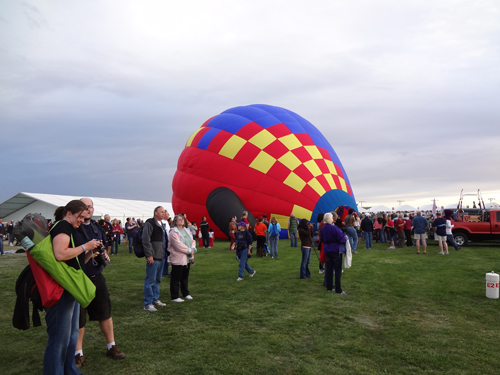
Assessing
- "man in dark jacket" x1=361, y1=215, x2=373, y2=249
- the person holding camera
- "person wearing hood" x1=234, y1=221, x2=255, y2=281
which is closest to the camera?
the person holding camera

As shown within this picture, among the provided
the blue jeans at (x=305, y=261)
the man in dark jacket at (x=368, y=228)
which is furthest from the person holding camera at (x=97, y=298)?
the man in dark jacket at (x=368, y=228)

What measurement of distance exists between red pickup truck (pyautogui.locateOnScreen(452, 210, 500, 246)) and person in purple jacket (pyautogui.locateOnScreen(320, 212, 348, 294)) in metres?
10.8

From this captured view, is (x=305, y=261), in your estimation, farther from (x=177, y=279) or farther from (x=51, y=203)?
(x=51, y=203)

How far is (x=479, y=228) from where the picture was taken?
15.3 meters

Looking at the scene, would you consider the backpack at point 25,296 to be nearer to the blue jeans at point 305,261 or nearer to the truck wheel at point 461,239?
the blue jeans at point 305,261

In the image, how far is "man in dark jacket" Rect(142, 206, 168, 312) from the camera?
→ 19.7 ft

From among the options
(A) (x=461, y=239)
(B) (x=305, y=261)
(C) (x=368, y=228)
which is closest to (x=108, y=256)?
(B) (x=305, y=261)

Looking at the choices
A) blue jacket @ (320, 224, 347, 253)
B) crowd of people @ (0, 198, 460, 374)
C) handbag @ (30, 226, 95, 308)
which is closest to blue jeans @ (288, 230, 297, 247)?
crowd of people @ (0, 198, 460, 374)

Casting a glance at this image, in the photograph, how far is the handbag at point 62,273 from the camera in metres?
3.00

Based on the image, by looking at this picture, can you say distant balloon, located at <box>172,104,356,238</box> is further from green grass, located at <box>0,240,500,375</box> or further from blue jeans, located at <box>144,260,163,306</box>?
blue jeans, located at <box>144,260,163,306</box>

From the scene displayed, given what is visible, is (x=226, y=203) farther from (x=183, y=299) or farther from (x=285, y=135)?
(x=183, y=299)

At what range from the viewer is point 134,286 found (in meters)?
8.30

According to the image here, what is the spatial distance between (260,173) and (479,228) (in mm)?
9523

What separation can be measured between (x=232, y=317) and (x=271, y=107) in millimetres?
13960
